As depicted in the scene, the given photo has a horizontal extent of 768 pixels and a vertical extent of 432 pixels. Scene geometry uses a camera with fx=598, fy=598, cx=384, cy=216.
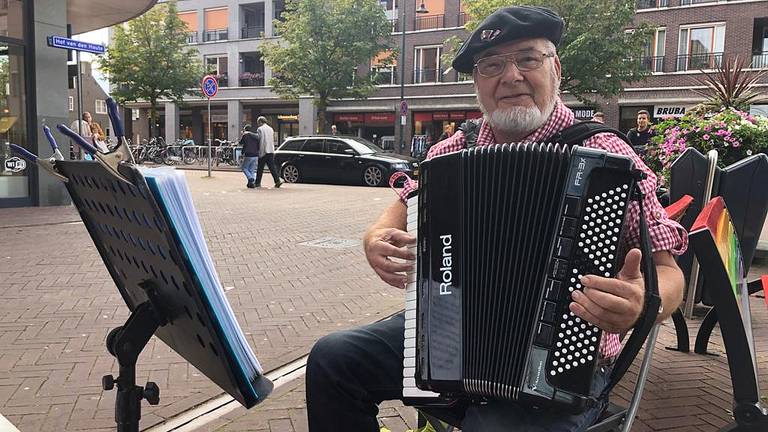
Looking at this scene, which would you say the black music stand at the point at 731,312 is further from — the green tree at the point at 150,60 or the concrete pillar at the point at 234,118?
the concrete pillar at the point at 234,118

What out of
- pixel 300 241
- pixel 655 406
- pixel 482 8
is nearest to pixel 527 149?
pixel 655 406

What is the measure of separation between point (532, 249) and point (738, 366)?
1.11 metres

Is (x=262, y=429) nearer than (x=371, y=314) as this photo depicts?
Yes

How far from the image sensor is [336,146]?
16109mm

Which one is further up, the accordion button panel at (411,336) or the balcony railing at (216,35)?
the balcony railing at (216,35)

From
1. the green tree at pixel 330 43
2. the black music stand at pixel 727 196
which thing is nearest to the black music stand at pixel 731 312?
the black music stand at pixel 727 196

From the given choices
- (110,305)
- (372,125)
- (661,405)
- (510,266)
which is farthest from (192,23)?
(510,266)

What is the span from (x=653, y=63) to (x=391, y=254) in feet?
92.7

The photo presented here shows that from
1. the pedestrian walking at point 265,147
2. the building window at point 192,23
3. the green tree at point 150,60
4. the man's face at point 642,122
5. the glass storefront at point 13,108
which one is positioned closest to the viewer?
the glass storefront at point 13,108

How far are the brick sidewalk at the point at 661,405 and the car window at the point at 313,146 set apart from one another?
13.4 metres


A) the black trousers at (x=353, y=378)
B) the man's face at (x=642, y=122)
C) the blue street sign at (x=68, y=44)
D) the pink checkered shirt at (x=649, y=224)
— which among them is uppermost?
the blue street sign at (x=68, y=44)

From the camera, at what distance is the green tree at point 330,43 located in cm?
2612

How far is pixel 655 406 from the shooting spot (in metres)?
2.89

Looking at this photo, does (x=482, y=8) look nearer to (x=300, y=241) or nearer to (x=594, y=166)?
(x=300, y=241)
